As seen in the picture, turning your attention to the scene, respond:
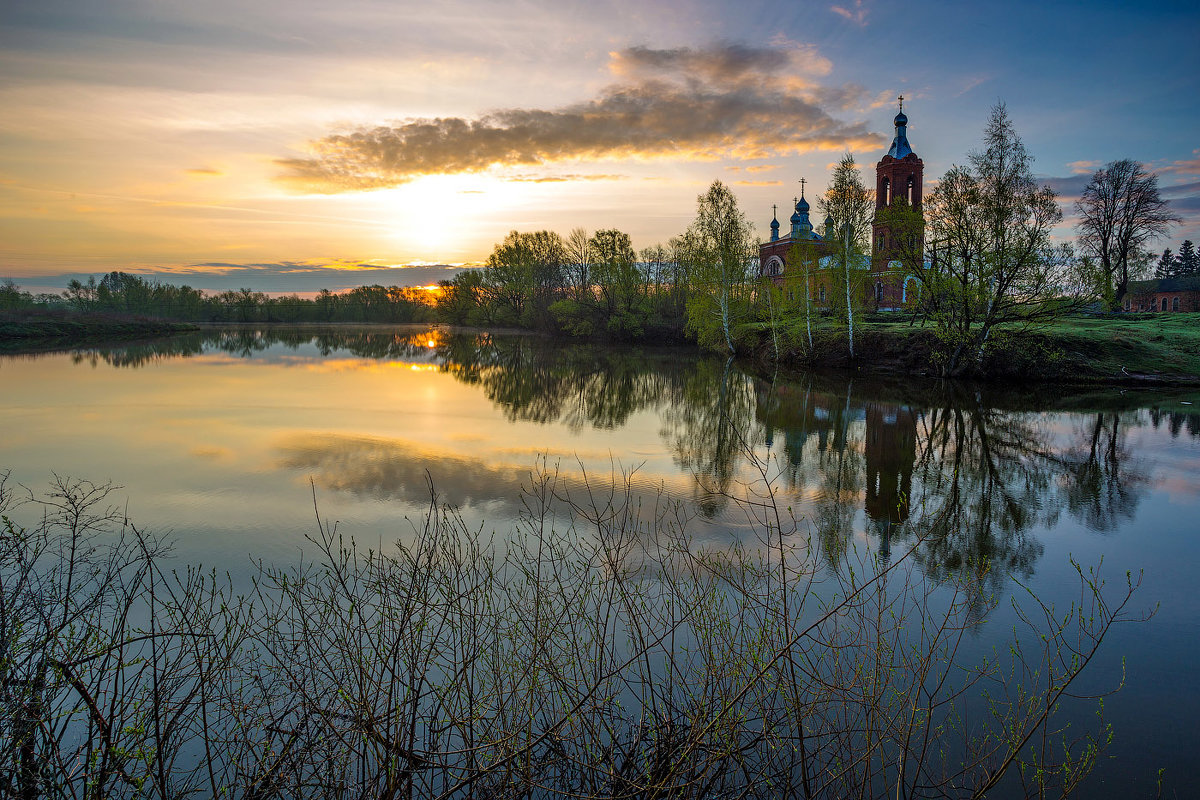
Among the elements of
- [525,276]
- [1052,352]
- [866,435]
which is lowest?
[866,435]

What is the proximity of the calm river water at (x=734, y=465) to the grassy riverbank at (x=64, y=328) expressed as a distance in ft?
87.2

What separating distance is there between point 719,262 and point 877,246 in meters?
9.69

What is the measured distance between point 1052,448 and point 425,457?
43.9 feet

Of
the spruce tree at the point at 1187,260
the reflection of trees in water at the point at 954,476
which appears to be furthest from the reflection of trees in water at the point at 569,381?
the spruce tree at the point at 1187,260

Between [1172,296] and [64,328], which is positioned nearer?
[64,328]

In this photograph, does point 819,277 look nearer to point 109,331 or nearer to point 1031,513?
point 1031,513

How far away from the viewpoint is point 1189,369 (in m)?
22.7

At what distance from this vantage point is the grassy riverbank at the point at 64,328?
4372cm

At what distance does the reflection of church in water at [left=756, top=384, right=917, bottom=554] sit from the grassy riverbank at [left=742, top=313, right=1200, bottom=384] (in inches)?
313

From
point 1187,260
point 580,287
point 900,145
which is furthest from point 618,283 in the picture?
point 1187,260

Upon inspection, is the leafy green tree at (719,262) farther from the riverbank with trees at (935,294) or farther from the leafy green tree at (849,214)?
the leafy green tree at (849,214)

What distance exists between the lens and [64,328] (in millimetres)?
47812

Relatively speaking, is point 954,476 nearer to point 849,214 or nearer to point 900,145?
point 849,214

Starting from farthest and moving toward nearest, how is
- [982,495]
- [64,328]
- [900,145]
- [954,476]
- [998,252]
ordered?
[900,145] → [64,328] → [998,252] → [954,476] → [982,495]
